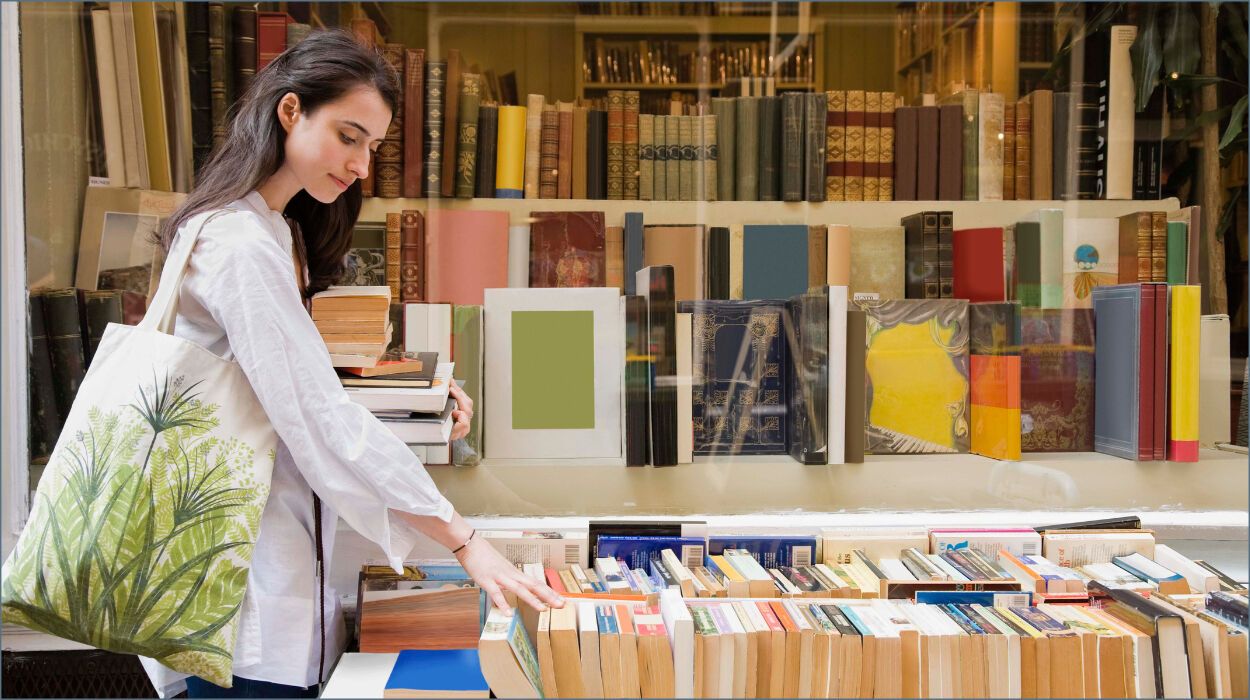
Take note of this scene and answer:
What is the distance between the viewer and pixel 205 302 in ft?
4.09

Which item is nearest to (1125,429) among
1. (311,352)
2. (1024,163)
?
(1024,163)

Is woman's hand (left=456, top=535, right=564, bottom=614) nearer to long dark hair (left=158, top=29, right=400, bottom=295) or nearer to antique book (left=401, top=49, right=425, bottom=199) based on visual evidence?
long dark hair (left=158, top=29, right=400, bottom=295)

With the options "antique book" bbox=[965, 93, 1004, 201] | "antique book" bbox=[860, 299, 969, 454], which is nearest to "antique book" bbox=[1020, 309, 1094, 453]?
"antique book" bbox=[860, 299, 969, 454]

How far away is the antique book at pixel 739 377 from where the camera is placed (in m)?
2.20

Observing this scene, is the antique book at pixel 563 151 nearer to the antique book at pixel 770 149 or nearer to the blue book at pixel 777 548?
the antique book at pixel 770 149

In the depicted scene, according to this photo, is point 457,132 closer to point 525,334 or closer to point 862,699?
point 525,334

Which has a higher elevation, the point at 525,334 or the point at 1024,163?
the point at 1024,163

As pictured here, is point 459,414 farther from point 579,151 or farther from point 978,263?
point 978,263

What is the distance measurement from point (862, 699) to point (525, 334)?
1.09m

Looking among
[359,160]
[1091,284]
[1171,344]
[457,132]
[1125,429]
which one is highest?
[457,132]

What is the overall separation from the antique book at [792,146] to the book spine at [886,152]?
0.19 m

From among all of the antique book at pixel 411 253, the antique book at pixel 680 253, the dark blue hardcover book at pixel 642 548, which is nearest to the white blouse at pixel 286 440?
the dark blue hardcover book at pixel 642 548

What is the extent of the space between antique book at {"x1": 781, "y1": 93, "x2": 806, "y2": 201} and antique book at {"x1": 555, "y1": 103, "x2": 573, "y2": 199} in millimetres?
503

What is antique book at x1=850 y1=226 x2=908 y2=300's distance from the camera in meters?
2.22
